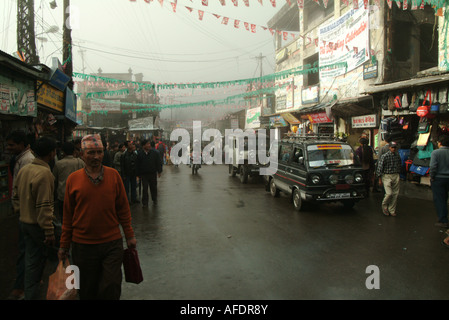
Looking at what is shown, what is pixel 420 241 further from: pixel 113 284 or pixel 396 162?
pixel 113 284

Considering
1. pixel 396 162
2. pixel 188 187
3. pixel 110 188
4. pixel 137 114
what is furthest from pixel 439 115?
pixel 137 114

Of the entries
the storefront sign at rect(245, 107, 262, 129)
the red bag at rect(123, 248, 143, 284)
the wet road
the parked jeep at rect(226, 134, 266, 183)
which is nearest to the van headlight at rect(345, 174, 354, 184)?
the wet road

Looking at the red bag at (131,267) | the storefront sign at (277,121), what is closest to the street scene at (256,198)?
the red bag at (131,267)

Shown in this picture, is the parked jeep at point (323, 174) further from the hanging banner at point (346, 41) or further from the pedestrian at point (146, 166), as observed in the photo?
the hanging banner at point (346, 41)

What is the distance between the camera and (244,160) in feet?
46.5

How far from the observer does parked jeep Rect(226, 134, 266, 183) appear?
546 inches

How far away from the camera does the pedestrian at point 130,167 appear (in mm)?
9500

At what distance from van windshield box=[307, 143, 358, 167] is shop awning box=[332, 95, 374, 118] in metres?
5.29

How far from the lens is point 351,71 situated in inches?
600

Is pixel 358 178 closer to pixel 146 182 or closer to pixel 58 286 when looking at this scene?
pixel 146 182

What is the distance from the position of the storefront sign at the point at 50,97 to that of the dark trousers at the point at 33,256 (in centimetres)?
640

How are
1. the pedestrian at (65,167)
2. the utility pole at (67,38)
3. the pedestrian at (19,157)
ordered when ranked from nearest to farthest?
the pedestrian at (19,157) → the pedestrian at (65,167) → the utility pole at (67,38)

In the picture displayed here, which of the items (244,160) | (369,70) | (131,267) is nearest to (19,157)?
(131,267)

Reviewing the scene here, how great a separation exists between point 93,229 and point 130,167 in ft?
22.3
